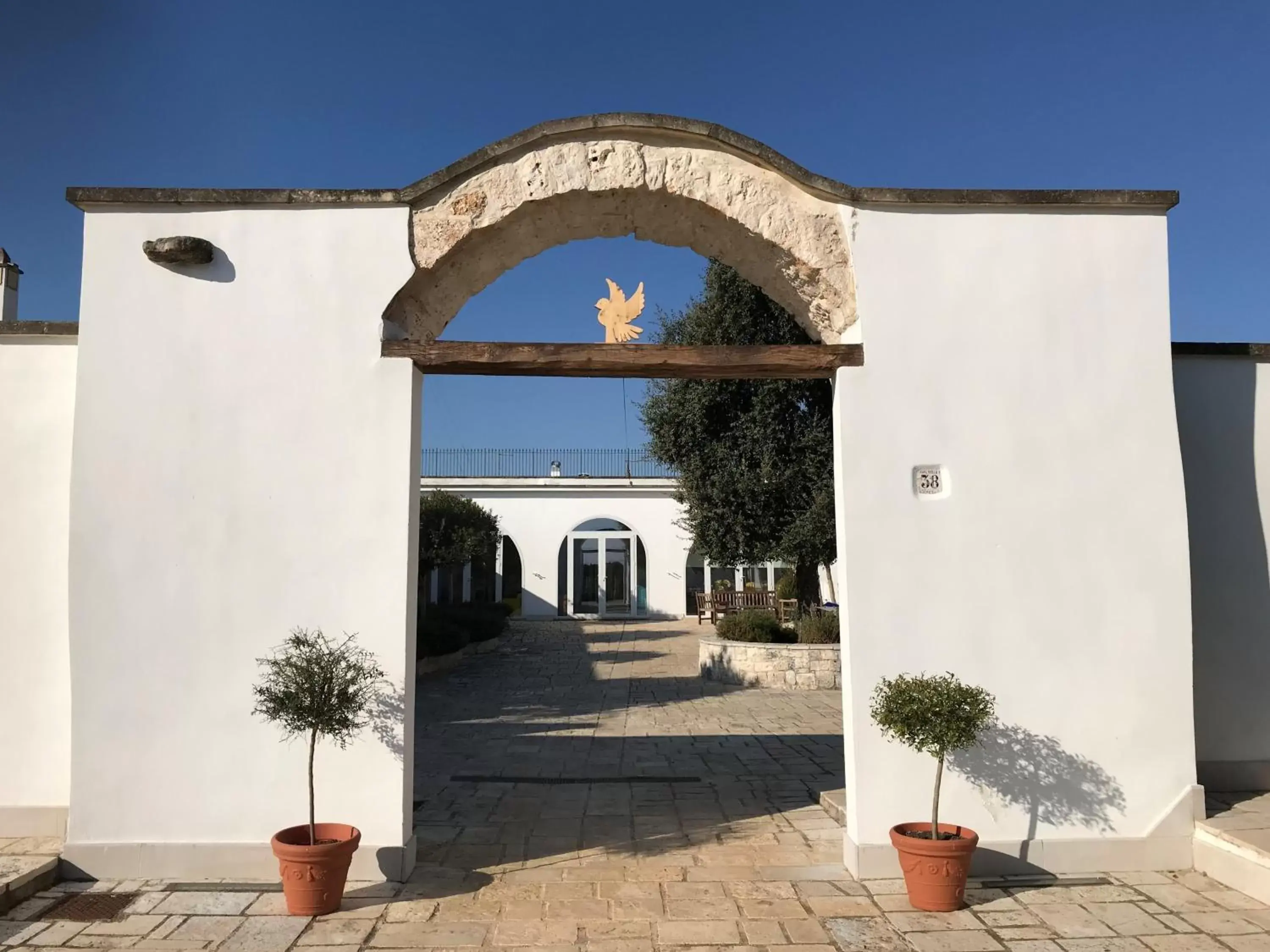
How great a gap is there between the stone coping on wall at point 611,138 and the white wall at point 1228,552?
53.3 inches

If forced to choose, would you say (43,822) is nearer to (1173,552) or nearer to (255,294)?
(255,294)

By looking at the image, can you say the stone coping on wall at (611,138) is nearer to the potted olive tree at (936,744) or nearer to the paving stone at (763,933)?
the potted olive tree at (936,744)

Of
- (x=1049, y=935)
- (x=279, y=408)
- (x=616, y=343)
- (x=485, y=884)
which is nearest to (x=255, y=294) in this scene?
(x=279, y=408)

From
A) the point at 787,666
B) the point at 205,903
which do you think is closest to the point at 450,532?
the point at 787,666

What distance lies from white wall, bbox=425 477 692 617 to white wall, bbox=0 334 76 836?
61.2ft

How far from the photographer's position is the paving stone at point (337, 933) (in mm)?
4016

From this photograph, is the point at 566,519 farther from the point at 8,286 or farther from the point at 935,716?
the point at 935,716

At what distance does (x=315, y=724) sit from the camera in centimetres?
439

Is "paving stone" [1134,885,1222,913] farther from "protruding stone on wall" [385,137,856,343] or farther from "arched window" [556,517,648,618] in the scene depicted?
"arched window" [556,517,648,618]

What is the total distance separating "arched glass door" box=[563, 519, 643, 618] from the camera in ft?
79.8

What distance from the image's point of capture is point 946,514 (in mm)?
5102

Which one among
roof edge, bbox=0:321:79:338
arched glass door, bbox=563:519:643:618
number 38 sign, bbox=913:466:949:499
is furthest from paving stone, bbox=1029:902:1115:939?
arched glass door, bbox=563:519:643:618

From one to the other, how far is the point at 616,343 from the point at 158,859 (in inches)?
152

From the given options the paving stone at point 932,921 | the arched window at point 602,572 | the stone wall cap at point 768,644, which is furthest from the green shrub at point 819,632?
the arched window at point 602,572
